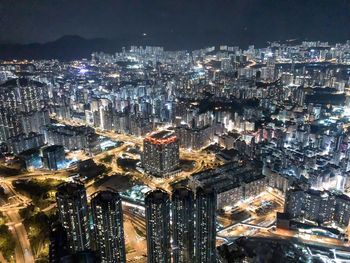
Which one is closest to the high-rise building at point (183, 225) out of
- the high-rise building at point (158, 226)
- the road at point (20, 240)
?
the high-rise building at point (158, 226)

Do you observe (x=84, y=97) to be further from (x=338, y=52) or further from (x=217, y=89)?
(x=338, y=52)

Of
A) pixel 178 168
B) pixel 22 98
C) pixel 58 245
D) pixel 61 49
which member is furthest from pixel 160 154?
pixel 61 49

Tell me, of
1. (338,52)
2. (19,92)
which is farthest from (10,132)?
(338,52)

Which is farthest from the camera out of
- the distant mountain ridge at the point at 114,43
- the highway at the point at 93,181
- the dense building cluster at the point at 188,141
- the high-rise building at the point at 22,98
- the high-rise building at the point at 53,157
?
the distant mountain ridge at the point at 114,43

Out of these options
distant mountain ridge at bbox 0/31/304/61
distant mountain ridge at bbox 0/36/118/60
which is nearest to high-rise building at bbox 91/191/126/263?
distant mountain ridge at bbox 0/36/118/60

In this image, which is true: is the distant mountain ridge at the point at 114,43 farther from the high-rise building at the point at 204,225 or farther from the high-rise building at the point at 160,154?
the high-rise building at the point at 204,225

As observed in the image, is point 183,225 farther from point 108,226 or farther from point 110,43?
point 110,43

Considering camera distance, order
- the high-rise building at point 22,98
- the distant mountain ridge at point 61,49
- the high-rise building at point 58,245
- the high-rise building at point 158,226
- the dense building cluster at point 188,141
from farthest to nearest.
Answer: the distant mountain ridge at point 61,49 < the high-rise building at point 22,98 < the dense building cluster at point 188,141 < the high-rise building at point 158,226 < the high-rise building at point 58,245

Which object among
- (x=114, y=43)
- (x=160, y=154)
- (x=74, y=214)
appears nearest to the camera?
(x=74, y=214)
